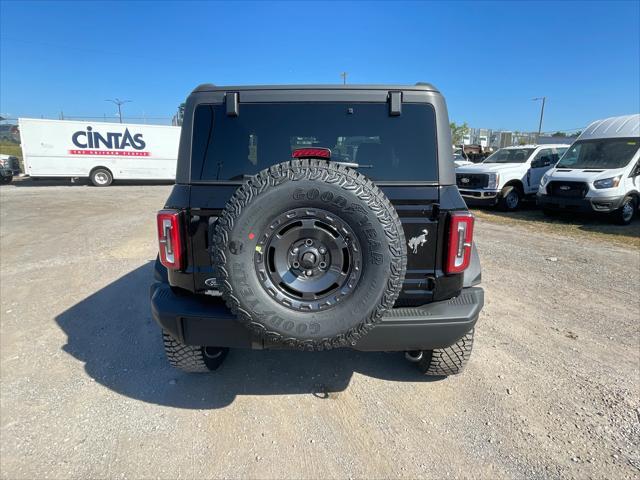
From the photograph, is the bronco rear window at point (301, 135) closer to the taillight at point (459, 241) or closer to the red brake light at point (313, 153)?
the red brake light at point (313, 153)

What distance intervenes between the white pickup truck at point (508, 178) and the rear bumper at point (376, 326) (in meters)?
10.00

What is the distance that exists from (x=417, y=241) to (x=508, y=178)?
413 inches

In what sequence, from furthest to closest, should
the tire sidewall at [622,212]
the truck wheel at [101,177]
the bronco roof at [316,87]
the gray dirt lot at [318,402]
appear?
the truck wheel at [101,177] < the tire sidewall at [622,212] < the bronco roof at [316,87] < the gray dirt lot at [318,402]

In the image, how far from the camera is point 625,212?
357 inches

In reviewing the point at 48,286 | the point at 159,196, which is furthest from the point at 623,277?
the point at 159,196

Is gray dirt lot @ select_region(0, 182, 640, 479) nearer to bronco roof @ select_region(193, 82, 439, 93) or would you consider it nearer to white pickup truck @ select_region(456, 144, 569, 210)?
bronco roof @ select_region(193, 82, 439, 93)

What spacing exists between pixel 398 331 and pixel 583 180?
9367 mm

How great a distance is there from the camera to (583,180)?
29.7 feet

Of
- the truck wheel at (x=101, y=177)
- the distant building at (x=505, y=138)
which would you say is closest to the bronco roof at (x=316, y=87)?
the truck wheel at (x=101, y=177)

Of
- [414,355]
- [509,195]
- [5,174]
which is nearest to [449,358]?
[414,355]

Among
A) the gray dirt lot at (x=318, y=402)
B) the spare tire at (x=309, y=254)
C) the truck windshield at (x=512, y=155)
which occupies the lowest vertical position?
the gray dirt lot at (x=318, y=402)

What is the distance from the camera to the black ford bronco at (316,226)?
1939 millimetres

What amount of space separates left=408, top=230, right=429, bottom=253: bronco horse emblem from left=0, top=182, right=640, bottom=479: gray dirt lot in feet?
3.86

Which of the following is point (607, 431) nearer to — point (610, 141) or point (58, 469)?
point (58, 469)
